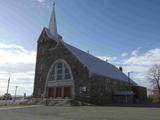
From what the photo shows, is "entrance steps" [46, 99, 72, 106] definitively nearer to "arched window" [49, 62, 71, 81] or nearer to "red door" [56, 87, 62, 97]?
"red door" [56, 87, 62, 97]

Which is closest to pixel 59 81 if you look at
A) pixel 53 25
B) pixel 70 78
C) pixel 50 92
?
pixel 70 78

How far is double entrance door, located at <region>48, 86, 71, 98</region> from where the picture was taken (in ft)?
126

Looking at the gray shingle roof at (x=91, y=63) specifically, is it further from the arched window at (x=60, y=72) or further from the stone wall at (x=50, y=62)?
the arched window at (x=60, y=72)

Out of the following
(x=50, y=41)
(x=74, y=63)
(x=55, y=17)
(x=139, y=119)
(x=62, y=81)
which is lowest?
(x=139, y=119)

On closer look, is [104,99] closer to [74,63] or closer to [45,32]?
[74,63]

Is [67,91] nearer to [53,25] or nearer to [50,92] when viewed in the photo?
[50,92]

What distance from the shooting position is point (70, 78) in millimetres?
38281

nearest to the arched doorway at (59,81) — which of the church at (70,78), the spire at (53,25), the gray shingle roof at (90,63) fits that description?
the church at (70,78)

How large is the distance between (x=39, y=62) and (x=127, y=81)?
22563mm

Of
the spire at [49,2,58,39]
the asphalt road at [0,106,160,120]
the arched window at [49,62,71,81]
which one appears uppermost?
the spire at [49,2,58,39]

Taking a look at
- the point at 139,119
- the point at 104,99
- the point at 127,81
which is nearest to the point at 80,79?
the point at 104,99

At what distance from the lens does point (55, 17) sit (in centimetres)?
5394

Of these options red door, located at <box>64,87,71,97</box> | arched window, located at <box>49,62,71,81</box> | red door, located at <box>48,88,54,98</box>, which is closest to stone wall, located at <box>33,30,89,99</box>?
arched window, located at <box>49,62,71,81</box>

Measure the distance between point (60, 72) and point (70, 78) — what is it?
3.17m
